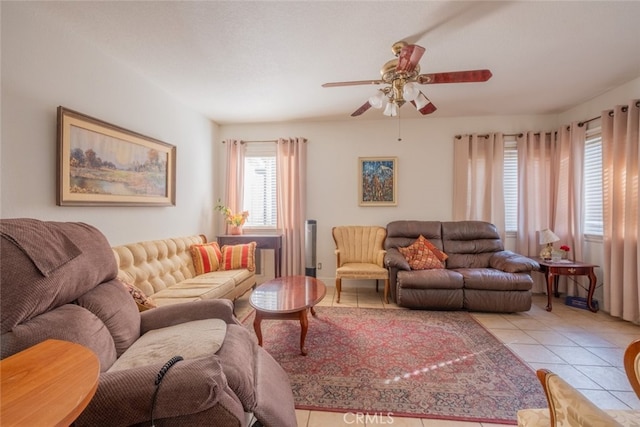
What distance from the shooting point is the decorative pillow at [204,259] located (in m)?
3.04

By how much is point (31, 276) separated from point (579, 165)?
16.6ft

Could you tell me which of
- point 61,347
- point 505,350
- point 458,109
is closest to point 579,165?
point 458,109

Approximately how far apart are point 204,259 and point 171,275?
0.42 metres

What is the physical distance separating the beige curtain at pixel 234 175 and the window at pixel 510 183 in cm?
405

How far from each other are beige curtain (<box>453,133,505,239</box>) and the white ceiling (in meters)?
0.78

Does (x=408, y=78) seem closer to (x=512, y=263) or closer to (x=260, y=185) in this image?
(x=512, y=263)

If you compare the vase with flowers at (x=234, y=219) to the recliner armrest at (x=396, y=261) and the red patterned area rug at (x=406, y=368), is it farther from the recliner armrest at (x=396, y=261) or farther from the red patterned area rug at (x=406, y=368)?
the recliner armrest at (x=396, y=261)

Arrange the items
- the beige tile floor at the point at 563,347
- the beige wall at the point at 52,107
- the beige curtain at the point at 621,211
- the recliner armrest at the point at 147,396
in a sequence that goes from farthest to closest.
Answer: the beige curtain at the point at 621,211, the beige wall at the point at 52,107, the beige tile floor at the point at 563,347, the recliner armrest at the point at 147,396

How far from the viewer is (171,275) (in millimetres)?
2695

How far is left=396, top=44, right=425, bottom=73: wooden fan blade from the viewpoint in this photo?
1578mm

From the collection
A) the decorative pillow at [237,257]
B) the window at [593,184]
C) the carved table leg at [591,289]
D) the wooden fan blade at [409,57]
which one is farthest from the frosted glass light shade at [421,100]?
the carved table leg at [591,289]

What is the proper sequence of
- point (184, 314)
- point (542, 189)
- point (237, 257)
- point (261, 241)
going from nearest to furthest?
point (184, 314), point (237, 257), point (542, 189), point (261, 241)

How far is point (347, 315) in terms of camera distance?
2.90 metres

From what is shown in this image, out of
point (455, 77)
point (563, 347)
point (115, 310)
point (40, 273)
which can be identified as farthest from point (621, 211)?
point (40, 273)
